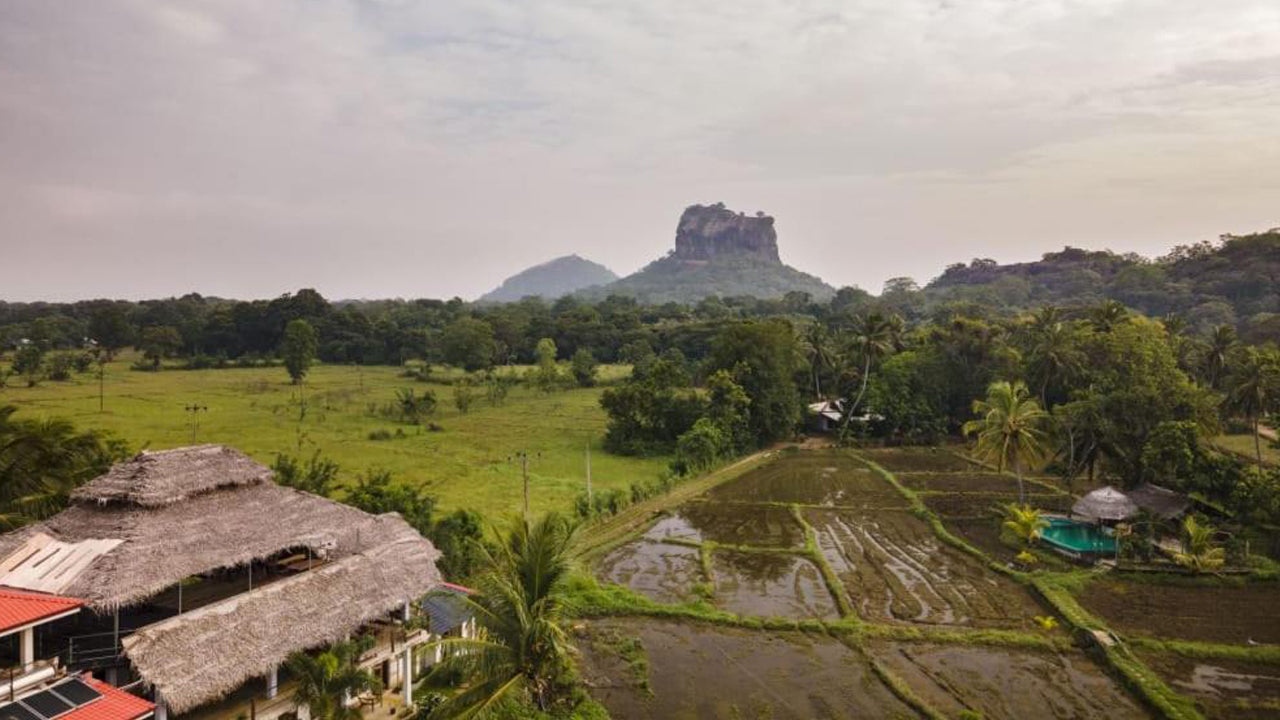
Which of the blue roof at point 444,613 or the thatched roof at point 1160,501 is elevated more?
the thatched roof at point 1160,501

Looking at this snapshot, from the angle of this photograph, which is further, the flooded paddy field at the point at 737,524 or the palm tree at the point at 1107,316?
the palm tree at the point at 1107,316

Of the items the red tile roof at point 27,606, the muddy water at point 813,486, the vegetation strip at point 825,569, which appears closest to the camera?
the red tile roof at point 27,606

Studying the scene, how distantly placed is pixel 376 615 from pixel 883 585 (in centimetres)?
1552

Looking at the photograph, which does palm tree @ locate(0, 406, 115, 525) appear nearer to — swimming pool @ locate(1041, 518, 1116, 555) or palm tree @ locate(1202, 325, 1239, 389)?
swimming pool @ locate(1041, 518, 1116, 555)

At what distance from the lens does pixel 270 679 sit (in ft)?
42.3

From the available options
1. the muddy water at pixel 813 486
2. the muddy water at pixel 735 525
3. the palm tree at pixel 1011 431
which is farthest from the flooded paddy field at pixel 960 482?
the muddy water at pixel 735 525

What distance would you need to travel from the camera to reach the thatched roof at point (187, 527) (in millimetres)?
11992

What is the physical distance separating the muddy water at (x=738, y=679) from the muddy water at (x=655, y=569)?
279 cm

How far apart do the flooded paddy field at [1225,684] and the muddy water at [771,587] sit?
779 cm

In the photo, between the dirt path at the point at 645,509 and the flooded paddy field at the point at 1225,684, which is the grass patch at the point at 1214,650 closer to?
the flooded paddy field at the point at 1225,684

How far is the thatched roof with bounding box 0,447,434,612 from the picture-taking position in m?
12.0

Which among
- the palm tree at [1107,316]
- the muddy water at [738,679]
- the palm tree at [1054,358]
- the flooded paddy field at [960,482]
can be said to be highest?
the palm tree at [1107,316]

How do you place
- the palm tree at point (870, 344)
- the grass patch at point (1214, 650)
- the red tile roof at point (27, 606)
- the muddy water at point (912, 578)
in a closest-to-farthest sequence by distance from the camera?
the red tile roof at point (27, 606) → the grass patch at point (1214, 650) → the muddy water at point (912, 578) → the palm tree at point (870, 344)

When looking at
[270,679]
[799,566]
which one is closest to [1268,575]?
[799,566]
